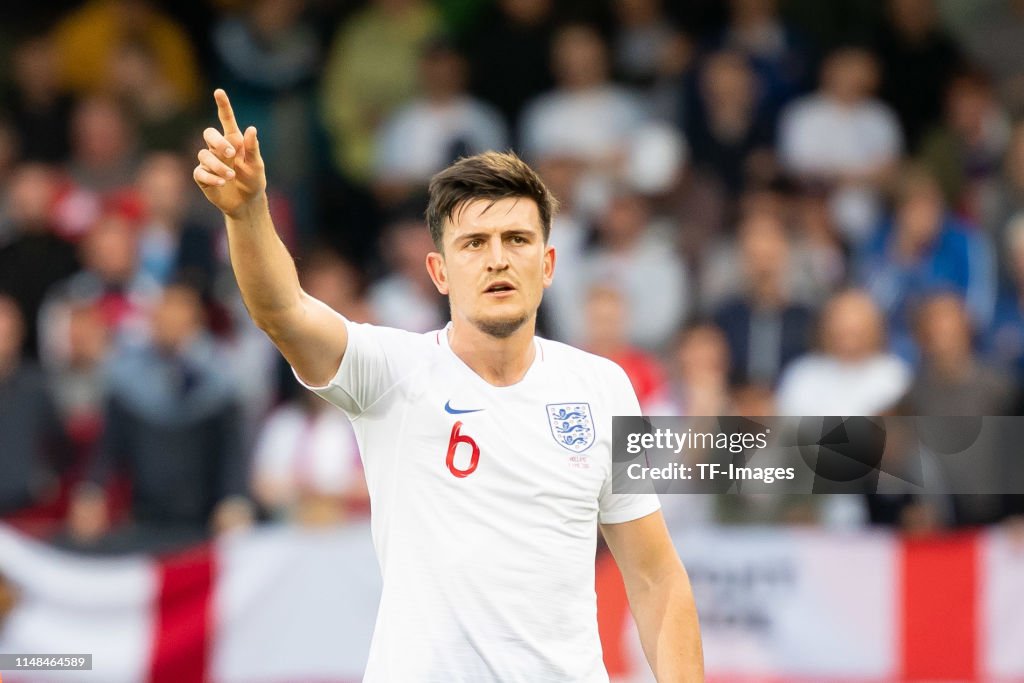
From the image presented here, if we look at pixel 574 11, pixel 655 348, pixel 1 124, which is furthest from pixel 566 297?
pixel 1 124

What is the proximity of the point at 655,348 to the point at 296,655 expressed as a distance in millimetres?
3270

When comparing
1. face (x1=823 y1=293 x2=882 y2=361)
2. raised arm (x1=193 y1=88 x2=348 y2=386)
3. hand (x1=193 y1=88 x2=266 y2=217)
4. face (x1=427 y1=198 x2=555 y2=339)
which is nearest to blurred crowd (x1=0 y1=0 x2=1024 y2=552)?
face (x1=823 y1=293 x2=882 y2=361)

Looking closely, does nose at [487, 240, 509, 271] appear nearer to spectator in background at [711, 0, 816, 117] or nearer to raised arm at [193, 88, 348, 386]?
raised arm at [193, 88, 348, 386]

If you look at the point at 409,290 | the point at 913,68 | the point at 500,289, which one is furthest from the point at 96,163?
the point at 500,289

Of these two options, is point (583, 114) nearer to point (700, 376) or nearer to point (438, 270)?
point (700, 376)

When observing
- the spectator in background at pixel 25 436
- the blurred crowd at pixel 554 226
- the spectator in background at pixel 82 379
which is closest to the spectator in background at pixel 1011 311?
the blurred crowd at pixel 554 226

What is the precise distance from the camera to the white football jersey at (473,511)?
412 centimetres

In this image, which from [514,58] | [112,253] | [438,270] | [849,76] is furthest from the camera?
[514,58]

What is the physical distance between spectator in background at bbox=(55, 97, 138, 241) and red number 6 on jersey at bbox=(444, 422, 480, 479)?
7822 millimetres

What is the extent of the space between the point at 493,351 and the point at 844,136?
7.85m

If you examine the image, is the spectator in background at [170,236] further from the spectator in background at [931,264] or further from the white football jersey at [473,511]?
the white football jersey at [473,511]

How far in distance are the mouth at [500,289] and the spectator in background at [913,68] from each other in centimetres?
834

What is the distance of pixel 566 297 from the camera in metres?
10.7

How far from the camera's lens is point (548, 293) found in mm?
10273
